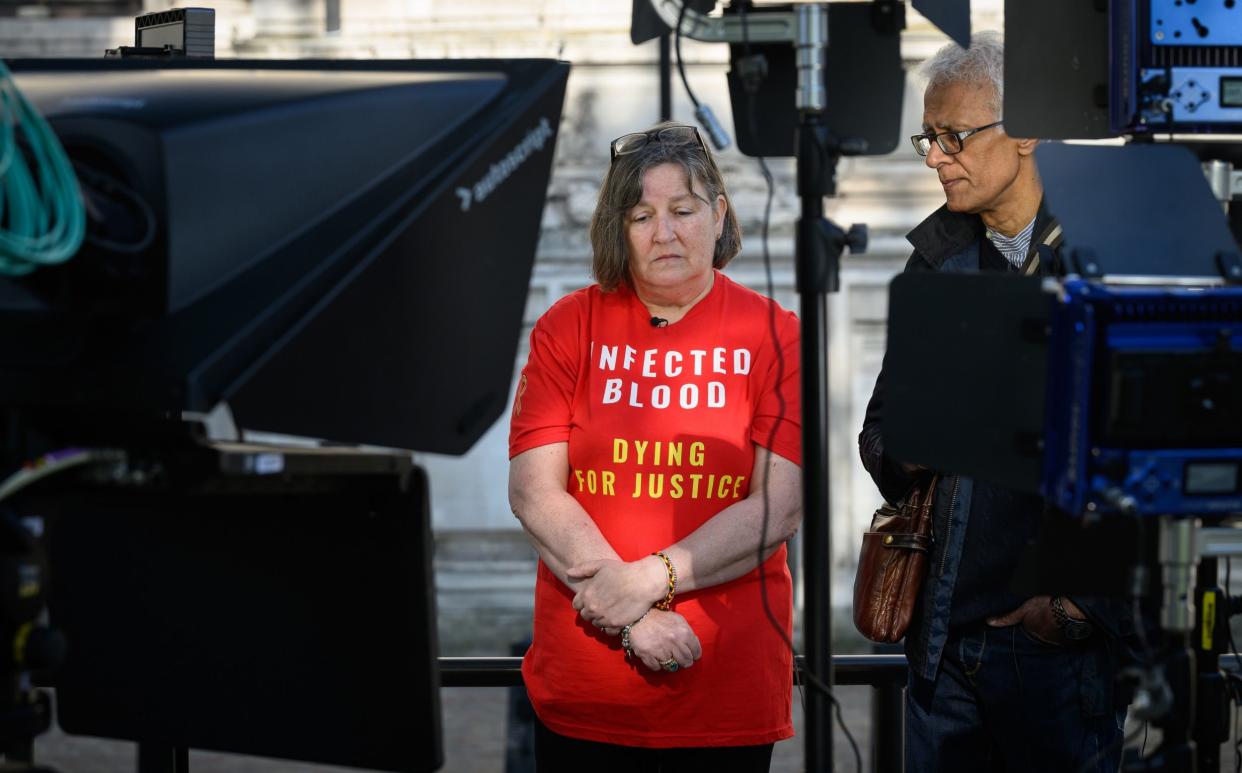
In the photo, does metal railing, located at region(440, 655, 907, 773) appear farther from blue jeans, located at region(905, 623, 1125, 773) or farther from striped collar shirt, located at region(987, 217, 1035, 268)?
striped collar shirt, located at region(987, 217, 1035, 268)

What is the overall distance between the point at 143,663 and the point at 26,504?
47 centimetres

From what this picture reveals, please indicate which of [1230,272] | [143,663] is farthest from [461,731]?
[1230,272]

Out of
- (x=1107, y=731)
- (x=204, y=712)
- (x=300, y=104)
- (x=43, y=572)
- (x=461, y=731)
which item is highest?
(x=300, y=104)

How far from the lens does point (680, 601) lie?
2834 millimetres

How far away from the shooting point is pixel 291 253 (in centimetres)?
180

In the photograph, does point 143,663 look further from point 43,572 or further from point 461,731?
point 461,731

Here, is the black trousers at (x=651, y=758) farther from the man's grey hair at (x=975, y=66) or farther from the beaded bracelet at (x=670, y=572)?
the man's grey hair at (x=975, y=66)

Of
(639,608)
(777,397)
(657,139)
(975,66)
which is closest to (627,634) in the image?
(639,608)

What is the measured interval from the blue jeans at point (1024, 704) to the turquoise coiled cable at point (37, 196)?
70.8 inches

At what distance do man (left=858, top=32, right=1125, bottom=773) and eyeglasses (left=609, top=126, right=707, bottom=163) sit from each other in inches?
17.0

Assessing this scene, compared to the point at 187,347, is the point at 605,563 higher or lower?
lower

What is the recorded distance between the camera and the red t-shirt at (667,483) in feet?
9.20

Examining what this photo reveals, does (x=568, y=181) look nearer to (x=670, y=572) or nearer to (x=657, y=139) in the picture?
(x=657, y=139)

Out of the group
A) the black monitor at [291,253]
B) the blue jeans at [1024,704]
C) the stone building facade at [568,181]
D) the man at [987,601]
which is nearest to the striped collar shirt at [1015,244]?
the man at [987,601]
